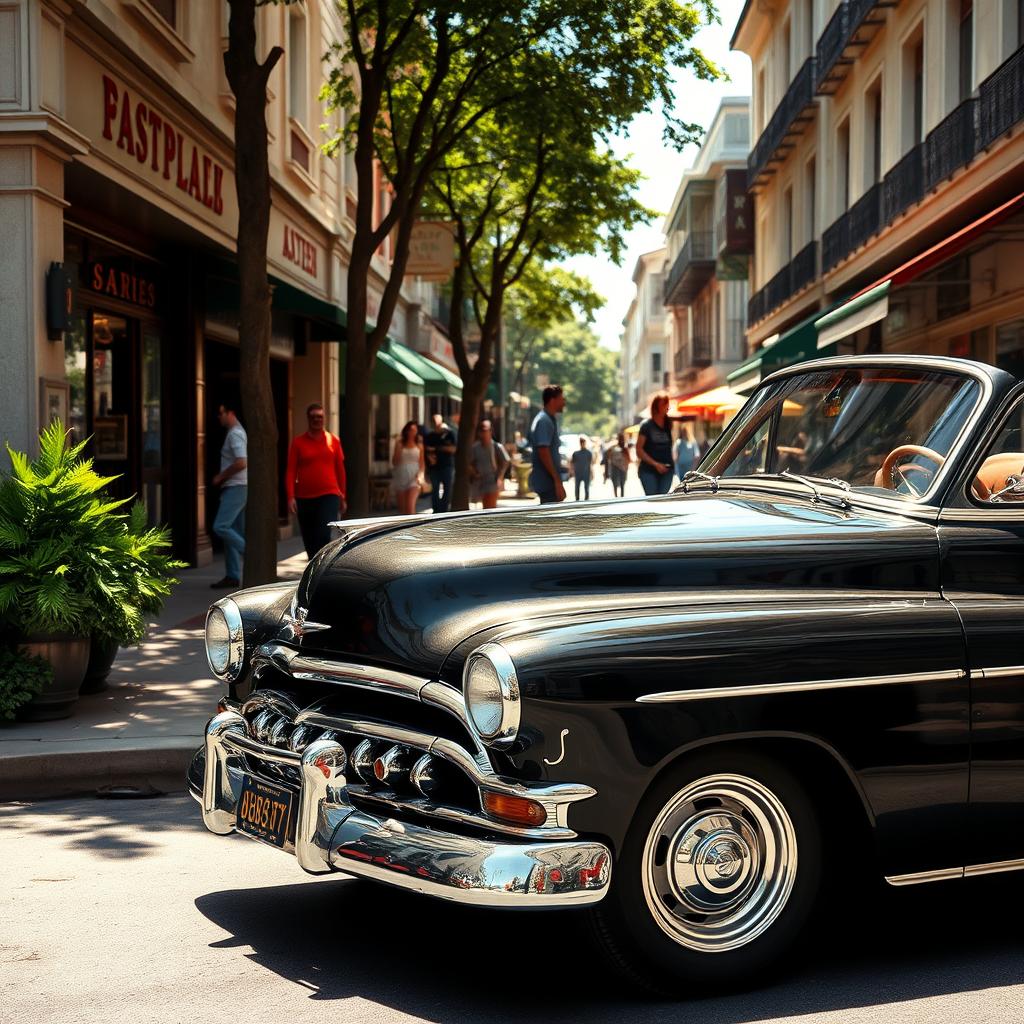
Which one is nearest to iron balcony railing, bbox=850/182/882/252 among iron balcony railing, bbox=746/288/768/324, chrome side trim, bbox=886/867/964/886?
iron balcony railing, bbox=746/288/768/324

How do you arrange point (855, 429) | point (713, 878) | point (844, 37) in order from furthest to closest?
point (844, 37)
point (855, 429)
point (713, 878)

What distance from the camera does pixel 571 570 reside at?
4258 millimetres

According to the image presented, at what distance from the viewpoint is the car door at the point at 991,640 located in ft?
13.6

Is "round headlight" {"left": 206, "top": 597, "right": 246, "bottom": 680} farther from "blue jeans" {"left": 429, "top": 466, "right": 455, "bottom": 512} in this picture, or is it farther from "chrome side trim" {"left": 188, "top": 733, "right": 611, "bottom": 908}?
"blue jeans" {"left": 429, "top": 466, "right": 455, "bottom": 512}

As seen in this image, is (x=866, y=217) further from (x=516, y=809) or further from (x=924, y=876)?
(x=516, y=809)

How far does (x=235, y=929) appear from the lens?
450 centimetres

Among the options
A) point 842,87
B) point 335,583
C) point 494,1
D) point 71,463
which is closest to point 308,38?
point 494,1

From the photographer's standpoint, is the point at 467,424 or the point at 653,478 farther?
the point at 467,424

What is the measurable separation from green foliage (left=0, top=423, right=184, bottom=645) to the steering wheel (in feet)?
13.6

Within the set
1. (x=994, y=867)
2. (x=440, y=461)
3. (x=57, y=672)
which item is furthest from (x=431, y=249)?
(x=994, y=867)

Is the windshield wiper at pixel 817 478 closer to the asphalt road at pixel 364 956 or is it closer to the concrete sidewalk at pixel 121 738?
the asphalt road at pixel 364 956

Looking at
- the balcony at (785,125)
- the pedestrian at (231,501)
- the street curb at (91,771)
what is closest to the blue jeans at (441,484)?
the pedestrian at (231,501)

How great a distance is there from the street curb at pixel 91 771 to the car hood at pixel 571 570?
2.42 m

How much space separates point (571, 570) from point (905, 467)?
1252 millimetres
